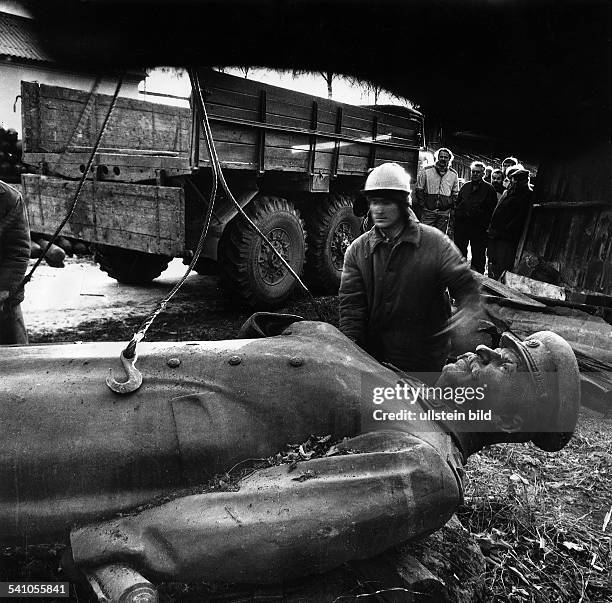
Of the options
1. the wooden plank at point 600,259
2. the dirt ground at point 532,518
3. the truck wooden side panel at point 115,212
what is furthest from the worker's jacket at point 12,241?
the wooden plank at point 600,259

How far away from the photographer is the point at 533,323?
5.36 meters

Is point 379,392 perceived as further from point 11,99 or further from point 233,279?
point 11,99

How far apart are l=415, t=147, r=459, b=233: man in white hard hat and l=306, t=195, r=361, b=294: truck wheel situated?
1403 mm

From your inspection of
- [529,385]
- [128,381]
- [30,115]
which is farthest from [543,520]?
[30,115]

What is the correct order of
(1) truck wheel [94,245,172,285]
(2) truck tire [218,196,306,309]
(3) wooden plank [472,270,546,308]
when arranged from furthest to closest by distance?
1. (1) truck wheel [94,245,172,285]
2. (2) truck tire [218,196,306,309]
3. (3) wooden plank [472,270,546,308]

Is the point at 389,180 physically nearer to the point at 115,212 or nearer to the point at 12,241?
the point at 12,241

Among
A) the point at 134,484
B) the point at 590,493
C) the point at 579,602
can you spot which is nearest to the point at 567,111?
the point at 134,484

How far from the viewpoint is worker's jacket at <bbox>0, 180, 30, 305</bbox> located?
13.4 ft

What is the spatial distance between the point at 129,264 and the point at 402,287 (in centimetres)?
550

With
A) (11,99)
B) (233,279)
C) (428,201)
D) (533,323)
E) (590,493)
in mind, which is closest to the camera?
(590,493)

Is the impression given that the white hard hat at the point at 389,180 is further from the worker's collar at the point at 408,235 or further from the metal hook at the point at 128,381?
the metal hook at the point at 128,381

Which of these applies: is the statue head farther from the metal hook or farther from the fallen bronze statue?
the metal hook

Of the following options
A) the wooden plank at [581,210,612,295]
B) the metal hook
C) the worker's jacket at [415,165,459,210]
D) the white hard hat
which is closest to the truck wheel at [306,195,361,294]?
the worker's jacket at [415,165,459,210]

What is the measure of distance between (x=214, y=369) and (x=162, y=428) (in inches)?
11.3
